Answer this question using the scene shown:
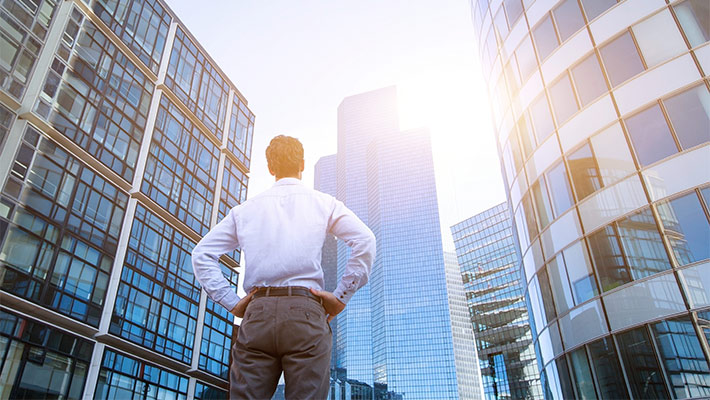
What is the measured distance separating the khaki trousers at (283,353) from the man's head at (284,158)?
39.2 inches

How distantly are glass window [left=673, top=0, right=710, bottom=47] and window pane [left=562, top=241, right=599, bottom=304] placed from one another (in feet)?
21.5

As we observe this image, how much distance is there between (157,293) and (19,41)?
45.6 feet

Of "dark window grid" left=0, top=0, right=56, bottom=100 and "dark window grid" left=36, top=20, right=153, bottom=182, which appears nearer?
"dark window grid" left=0, top=0, right=56, bottom=100

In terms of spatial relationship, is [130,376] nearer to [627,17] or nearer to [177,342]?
[177,342]

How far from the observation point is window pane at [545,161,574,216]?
55.8ft

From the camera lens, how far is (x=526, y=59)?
20.2 m

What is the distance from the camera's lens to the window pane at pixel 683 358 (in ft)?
40.6

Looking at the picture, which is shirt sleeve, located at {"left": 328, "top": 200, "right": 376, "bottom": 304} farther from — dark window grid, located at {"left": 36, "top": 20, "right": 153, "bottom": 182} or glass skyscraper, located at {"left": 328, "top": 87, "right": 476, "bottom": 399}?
glass skyscraper, located at {"left": 328, "top": 87, "right": 476, "bottom": 399}

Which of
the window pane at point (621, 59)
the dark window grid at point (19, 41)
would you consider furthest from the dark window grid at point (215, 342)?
the window pane at point (621, 59)

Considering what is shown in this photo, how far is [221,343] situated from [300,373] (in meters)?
33.7

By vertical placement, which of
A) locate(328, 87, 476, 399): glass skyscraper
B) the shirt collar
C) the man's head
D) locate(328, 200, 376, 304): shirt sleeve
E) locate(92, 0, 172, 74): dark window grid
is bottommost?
locate(328, 200, 376, 304): shirt sleeve

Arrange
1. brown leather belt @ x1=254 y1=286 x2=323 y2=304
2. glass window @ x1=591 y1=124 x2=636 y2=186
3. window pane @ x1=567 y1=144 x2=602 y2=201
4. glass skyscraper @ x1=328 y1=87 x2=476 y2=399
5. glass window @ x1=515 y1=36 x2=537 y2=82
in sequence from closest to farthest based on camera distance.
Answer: brown leather belt @ x1=254 y1=286 x2=323 y2=304
glass window @ x1=591 y1=124 x2=636 y2=186
window pane @ x1=567 y1=144 x2=602 y2=201
glass window @ x1=515 y1=36 x2=537 y2=82
glass skyscraper @ x1=328 y1=87 x2=476 y2=399

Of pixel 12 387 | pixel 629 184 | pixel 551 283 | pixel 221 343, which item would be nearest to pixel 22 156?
pixel 12 387

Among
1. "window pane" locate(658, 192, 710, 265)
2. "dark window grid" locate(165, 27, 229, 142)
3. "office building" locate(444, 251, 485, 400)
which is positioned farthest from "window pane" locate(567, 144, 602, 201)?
"office building" locate(444, 251, 485, 400)
